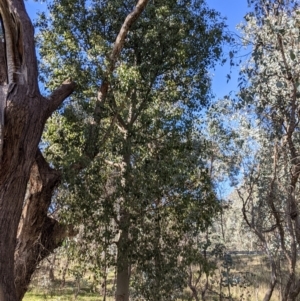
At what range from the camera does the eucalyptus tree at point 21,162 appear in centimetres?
353

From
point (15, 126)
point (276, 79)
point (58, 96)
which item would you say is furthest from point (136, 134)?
point (15, 126)

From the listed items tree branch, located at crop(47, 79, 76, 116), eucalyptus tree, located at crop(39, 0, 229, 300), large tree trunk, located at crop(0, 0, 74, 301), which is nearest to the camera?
large tree trunk, located at crop(0, 0, 74, 301)

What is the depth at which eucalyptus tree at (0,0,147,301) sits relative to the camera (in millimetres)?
3533

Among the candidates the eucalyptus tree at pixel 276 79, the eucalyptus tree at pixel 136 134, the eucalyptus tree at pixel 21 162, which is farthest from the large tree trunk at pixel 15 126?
the eucalyptus tree at pixel 276 79

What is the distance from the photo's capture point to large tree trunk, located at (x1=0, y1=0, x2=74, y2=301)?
3.47m

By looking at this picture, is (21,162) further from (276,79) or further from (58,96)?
(276,79)

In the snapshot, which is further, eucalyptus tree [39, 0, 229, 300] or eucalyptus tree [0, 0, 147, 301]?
eucalyptus tree [39, 0, 229, 300]

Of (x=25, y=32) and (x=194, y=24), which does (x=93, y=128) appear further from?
(x=194, y=24)

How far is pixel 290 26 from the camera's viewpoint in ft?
13.0

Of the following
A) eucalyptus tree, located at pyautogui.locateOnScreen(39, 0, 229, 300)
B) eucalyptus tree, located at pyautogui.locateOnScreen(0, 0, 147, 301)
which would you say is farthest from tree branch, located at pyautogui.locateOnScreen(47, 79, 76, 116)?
eucalyptus tree, located at pyautogui.locateOnScreen(39, 0, 229, 300)

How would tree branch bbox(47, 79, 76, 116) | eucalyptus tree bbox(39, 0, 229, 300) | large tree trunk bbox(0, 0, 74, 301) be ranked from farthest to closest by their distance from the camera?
eucalyptus tree bbox(39, 0, 229, 300) → tree branch bbox(47, 79, 76, 116) → large tree trunk bbox(0, 0, 74, 301)

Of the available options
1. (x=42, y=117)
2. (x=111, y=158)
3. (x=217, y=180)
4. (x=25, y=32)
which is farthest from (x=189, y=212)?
(x=217, y=180)

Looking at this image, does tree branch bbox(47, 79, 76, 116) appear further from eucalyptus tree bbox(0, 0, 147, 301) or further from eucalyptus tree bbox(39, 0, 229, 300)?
eucalyptus tree bbox(39, 0, 229, 300)

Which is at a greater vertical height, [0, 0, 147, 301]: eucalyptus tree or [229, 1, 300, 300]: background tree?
[229, 1, 300, 300]: background tree
